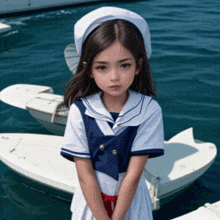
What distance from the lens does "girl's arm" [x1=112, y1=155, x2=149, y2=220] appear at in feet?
5.39

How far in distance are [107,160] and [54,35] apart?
41.5ft

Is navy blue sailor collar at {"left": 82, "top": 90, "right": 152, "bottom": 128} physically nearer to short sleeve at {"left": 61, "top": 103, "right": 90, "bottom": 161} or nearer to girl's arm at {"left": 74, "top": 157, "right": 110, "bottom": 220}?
short sleeve at {"left": 61, "top": 103, "right": 90, "bottom": 161}

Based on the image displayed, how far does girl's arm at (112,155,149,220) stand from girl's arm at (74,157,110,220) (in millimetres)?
74

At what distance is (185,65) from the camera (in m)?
9.80

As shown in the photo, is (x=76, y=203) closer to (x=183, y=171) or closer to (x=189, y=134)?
(x=183, y=171)

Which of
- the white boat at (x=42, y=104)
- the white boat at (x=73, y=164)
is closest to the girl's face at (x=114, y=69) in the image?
the white boat at (x=73, y=164)

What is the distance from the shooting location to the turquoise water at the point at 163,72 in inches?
196

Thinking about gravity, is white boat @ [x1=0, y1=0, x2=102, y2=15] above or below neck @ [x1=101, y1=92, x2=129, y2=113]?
below

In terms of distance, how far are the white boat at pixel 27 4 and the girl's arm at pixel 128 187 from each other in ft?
55.8

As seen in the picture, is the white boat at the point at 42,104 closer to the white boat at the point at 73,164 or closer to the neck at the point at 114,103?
the white boat at the point at 73,164

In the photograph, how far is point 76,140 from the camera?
1654 mm

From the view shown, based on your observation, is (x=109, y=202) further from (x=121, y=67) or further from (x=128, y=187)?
(x=121, y=67)

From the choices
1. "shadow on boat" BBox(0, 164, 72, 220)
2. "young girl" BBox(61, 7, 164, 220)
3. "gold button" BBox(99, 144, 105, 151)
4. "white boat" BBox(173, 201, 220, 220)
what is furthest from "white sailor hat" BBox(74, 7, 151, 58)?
"shadow on boat" BBox(0, 164, 72, 220)

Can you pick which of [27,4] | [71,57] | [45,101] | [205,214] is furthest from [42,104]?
[27,4]
